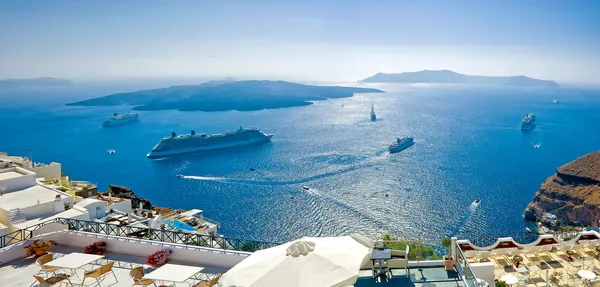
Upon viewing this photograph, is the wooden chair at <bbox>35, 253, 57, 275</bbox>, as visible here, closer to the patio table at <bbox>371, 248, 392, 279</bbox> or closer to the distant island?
the patio table at <bbox>371, 248, 392, 279</bbox>

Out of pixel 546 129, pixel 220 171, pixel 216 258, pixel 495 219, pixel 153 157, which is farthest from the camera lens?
pixel 546 129

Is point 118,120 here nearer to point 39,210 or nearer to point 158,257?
point 39,210

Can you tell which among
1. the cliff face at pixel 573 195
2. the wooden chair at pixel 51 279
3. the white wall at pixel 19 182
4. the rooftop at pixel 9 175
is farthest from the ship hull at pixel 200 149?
the wooden chair at pixel 51 279

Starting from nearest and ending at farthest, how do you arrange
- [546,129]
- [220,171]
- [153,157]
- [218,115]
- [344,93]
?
[220,171] → [153,157] → [546,129] → [218,115] → [344,93]

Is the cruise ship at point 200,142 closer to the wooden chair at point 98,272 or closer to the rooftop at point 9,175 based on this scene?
the rooftop at point 9,175

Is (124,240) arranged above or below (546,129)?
above

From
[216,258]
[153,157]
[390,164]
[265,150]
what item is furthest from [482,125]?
[216,258]

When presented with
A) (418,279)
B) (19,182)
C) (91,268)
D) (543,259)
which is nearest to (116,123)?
(19,182)

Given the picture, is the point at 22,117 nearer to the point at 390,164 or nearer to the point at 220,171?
the point at 220,171
